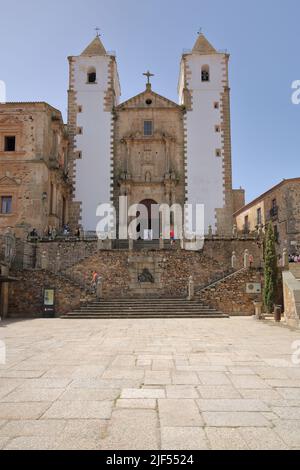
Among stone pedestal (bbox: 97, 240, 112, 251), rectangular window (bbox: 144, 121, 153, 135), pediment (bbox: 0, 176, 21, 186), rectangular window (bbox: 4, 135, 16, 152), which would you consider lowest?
stone pedestal (bbox: 97, 240, 112, 251)

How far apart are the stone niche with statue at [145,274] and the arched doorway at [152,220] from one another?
6.39 metres

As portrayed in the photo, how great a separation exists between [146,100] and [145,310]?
18.1 m

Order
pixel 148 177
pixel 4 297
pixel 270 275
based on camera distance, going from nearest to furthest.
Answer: pixel 270 275 < pixel 4 297 < pixel 148 177

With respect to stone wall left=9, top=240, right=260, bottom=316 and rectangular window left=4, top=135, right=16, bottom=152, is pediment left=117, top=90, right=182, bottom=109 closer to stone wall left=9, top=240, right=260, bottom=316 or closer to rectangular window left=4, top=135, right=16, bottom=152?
rectangular window left=4, top=135, right=16, bottom=152

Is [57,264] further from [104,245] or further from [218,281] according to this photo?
[218,281]

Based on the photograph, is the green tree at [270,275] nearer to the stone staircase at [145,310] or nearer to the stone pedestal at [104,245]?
the stone staircase at [145,310]

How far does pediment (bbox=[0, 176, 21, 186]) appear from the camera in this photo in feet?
82.1

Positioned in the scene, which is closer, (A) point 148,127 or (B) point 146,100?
(A) point 148,127

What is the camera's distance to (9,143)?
26156 millimetres

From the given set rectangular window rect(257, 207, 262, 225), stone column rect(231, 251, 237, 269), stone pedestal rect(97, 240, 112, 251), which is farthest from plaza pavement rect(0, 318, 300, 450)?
rectangular window rect(257, 207, 262, 225)

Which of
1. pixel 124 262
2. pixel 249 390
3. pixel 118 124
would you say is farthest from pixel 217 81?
pixel 249 390

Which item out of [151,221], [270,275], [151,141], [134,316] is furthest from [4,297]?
[151,141]

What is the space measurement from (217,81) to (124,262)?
16517mm

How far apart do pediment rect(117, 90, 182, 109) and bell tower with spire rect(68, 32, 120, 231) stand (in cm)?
121
